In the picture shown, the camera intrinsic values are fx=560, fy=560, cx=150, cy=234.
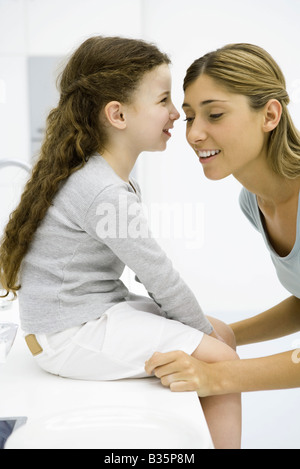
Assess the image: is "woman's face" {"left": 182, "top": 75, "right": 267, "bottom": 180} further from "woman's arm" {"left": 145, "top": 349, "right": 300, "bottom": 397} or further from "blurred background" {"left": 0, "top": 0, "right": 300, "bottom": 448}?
"blurred background" {"left": 0, "top": 0, "right": 300, "bottom": 448}

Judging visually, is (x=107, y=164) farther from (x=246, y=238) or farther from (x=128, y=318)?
(x=246, y=238)

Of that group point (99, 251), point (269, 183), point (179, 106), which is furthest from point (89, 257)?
point (179, 106)

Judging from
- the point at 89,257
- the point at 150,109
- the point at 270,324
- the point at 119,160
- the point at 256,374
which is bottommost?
the point at 270,324

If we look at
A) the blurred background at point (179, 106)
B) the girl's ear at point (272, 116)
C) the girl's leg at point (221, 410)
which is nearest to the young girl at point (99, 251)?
the girl's leg at point (221, 410)

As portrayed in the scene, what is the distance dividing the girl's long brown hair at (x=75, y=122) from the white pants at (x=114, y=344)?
17 centimetres

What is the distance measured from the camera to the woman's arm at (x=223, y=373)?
0.93 m

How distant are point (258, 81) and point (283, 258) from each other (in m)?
0.41

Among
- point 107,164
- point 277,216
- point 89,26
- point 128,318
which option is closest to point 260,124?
point 277,216

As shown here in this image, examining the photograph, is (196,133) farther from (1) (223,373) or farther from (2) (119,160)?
(1) (223,373)

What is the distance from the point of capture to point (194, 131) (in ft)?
3.88

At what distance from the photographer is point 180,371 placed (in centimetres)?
93

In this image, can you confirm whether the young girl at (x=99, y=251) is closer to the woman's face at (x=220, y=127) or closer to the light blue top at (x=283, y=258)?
the woman's face at (x=220, y=127)

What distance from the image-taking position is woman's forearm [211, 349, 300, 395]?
3.12 ft

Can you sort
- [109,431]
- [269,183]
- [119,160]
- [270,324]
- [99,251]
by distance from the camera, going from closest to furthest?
[109,431] < [99,251] < [119,160] < [269,183] < [270,324]
